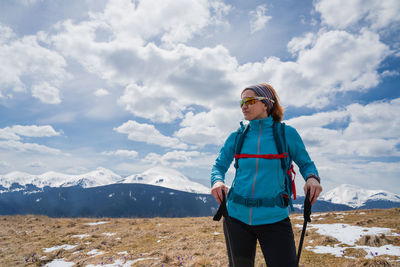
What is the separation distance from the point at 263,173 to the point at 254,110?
2.57 feet

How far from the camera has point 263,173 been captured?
240cm

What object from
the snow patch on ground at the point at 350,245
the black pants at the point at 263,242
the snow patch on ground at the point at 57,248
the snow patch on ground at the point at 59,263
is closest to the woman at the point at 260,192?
the black pants at the point at 263,242

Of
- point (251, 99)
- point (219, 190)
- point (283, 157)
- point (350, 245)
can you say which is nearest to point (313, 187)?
point (283, 157)

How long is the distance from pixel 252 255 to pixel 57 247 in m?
11.1

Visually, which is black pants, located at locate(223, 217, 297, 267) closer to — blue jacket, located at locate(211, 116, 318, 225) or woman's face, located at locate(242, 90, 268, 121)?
blue jacket, located at locate(211, 116, 318, 225)

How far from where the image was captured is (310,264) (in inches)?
247

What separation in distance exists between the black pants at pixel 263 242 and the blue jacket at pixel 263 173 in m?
0.08

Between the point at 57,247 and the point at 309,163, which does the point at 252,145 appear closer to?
the point at 309,163

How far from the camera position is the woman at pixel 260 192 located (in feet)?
7.41

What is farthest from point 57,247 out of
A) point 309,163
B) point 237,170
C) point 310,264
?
point 309,163

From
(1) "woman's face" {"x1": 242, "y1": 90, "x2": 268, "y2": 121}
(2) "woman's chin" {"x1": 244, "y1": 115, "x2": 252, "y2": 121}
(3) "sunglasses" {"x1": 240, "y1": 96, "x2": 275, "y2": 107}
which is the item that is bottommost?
(2) "woman's chin" {"x1": 244, "y1": 115, "x2": 252, "y2": 121}

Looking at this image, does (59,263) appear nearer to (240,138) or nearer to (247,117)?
(240,138)

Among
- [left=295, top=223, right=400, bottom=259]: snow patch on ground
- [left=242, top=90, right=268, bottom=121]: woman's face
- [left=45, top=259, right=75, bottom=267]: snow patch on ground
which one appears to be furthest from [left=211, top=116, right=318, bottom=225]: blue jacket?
[left=45, top=259, right=75, bottom=267]: snow patch on ground

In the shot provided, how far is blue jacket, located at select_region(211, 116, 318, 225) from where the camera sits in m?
2.35
